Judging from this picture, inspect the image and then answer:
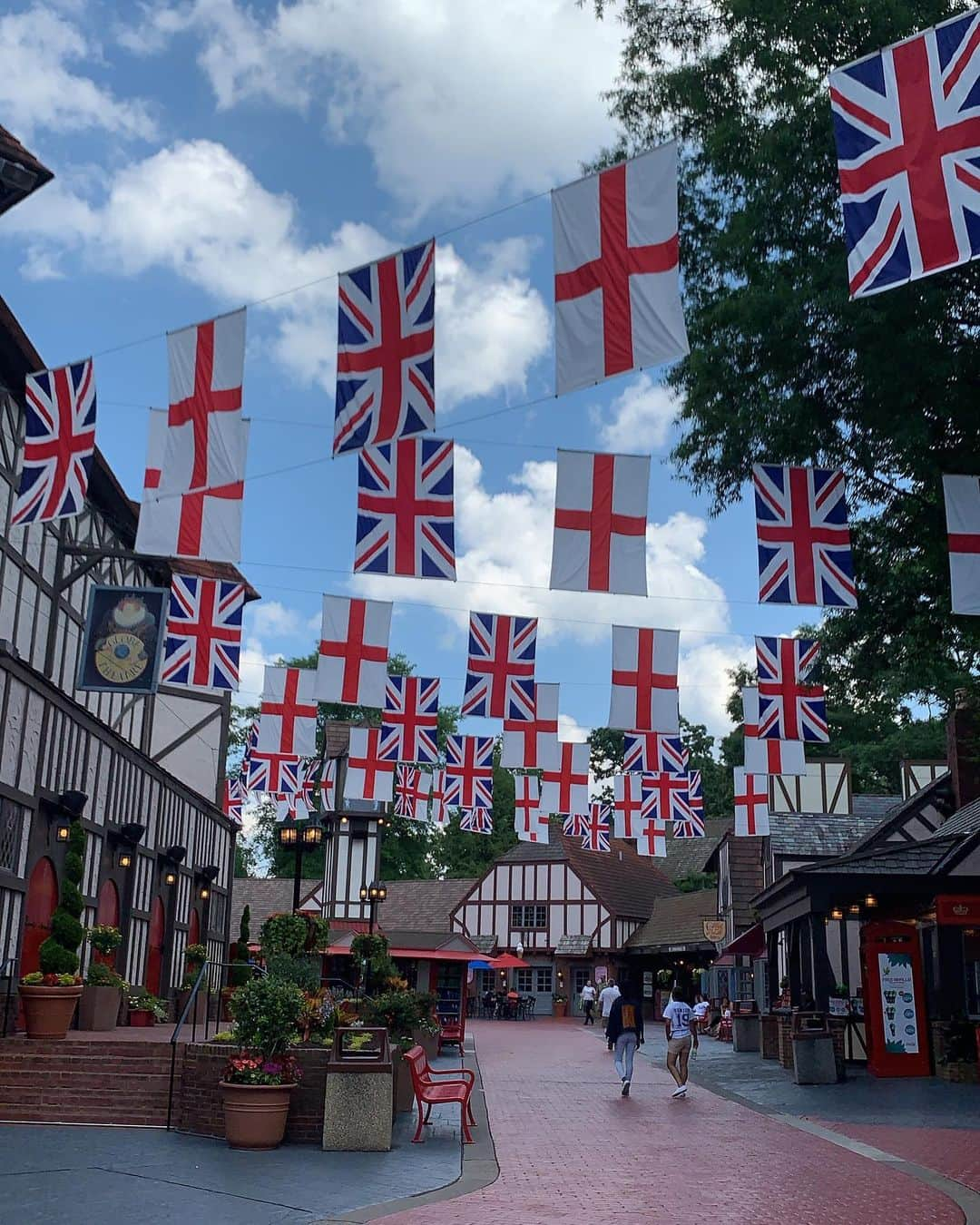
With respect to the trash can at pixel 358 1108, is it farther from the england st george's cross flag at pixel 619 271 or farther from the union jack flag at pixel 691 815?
the union jack flag at pixel 691 815

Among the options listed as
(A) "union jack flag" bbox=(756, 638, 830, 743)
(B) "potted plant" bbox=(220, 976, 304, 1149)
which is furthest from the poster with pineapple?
(B) "potted plant" bbox=(220, 976, 304, 1149)

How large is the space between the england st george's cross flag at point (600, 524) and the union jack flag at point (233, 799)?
22361 millimetres

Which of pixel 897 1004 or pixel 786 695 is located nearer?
pixel 897 1004

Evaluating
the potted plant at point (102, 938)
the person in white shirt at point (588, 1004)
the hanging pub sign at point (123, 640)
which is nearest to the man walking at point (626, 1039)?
the hanging pub sign at point (123, 640)

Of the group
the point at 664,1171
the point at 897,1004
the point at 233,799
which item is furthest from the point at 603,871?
the point at 664,1171

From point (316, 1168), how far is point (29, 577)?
12610 mm

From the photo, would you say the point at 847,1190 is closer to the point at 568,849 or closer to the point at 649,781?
the point at 649,781

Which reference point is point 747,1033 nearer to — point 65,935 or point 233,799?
point 233,799

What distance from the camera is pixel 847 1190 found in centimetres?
1005

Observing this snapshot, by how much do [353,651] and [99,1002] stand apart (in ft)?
23.4

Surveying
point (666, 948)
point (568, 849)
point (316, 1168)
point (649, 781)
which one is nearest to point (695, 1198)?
point (316, 1168)

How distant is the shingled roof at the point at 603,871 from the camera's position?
52344 mm

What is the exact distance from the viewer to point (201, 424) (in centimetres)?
1296

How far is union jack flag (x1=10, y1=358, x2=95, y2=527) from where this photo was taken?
14.8 m
